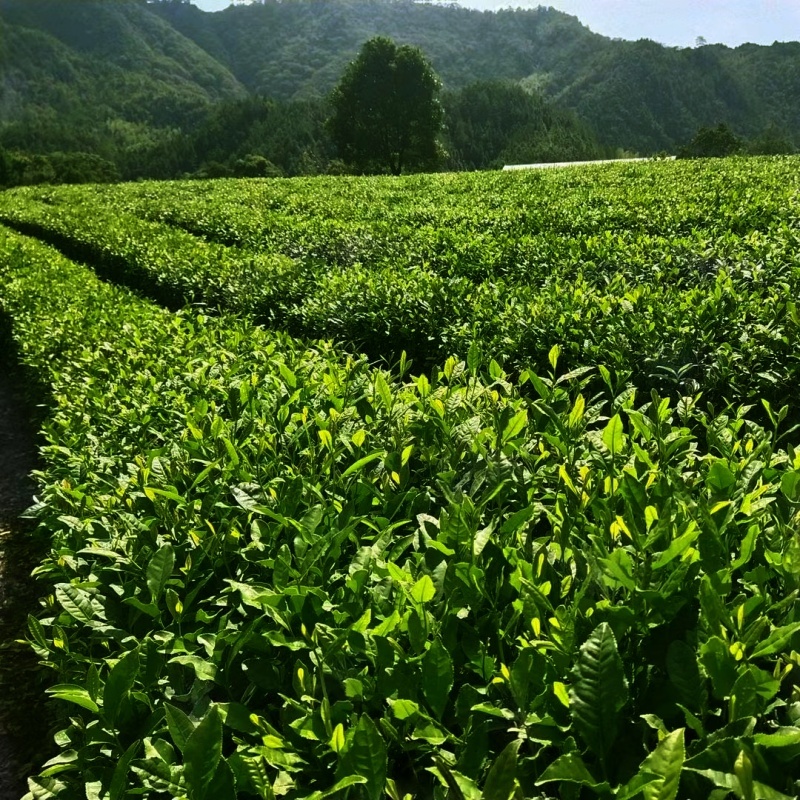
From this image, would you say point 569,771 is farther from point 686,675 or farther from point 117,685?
point 117,685

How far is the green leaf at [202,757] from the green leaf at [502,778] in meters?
0.51

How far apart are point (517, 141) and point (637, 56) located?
74550 mm

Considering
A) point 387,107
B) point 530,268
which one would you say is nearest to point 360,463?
point 530,268

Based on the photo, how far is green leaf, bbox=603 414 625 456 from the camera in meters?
2.13

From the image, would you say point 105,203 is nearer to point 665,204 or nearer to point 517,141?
point 665,204

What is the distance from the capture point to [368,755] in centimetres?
123

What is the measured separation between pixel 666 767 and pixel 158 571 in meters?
1.43

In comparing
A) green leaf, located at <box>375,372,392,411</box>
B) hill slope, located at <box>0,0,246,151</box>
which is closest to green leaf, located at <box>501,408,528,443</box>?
green leaf, located at <box>375,372,392,411</box>

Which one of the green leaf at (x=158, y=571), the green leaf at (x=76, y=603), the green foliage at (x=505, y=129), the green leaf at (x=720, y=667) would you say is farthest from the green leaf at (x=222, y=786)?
the green foliage at (x=505, y=129)

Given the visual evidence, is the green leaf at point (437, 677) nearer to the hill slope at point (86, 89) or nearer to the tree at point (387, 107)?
the tree at point (387, 107)

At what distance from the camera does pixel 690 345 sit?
12.9ft

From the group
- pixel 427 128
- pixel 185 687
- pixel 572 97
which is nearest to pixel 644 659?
pixel 185 687

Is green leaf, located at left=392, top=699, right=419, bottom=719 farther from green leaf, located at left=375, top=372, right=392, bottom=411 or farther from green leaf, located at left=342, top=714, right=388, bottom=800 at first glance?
green leaf, located at left=375, top=372, right=392, bottom=411

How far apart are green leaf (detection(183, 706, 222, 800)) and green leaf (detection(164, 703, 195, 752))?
83 mm
